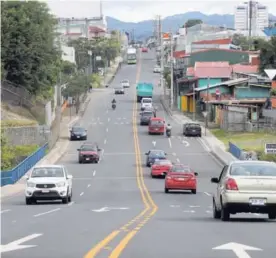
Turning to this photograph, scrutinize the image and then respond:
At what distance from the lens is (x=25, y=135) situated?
7525 centimetres

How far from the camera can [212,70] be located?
12838 centimetres

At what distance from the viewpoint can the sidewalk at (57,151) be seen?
4956cm

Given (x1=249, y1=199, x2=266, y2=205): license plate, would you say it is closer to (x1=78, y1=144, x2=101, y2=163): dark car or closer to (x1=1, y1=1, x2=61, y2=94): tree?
(x1=78, y1=144, x2=101, y2=163): dark car

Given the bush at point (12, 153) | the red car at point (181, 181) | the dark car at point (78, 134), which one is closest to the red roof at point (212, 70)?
the dark car at point (78, 134)

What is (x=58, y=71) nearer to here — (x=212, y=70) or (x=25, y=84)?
(x=25, y=84)

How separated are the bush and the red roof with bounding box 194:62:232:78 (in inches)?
2268

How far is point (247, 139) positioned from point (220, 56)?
210ft

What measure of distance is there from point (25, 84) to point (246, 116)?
22.6 meters

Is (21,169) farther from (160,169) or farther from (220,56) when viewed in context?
(220,56)

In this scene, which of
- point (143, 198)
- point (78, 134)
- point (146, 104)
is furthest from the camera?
point (146, 104)

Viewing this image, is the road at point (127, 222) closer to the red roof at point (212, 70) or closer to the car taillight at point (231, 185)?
the car taillight at point (231, 185)

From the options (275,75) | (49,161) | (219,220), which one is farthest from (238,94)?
(219,220)

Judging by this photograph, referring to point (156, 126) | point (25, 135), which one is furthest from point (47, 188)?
point (156, 126)

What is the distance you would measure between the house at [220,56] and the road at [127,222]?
260 feet
